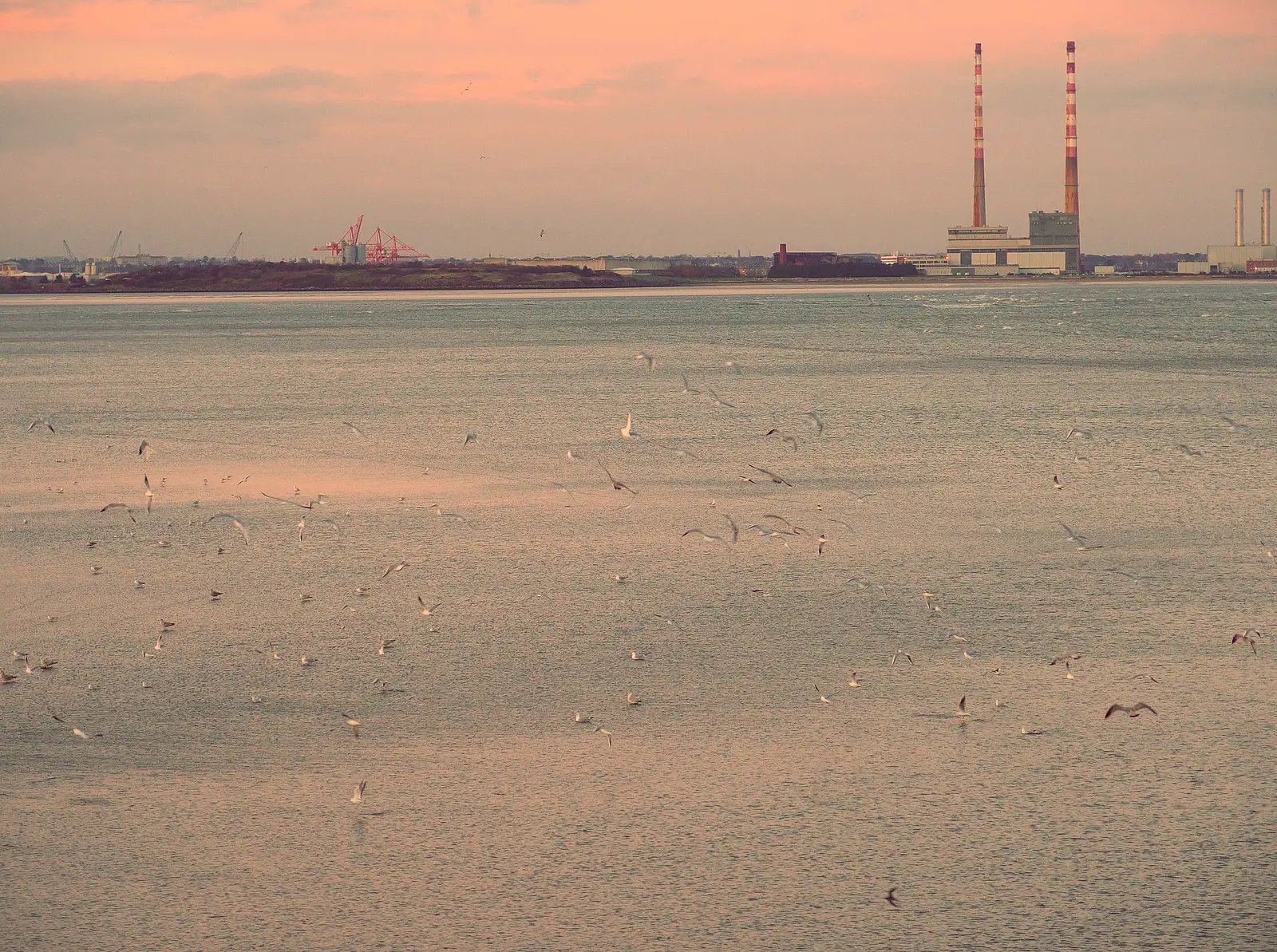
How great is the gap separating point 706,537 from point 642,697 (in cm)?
516

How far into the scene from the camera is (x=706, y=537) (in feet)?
43.7

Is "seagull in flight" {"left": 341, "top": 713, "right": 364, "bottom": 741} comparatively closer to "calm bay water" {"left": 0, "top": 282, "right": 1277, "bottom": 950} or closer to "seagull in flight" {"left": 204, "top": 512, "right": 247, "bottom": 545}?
"calm bay water" {"left": 0, "top": 282, "right": 1277, "bottom": 950}

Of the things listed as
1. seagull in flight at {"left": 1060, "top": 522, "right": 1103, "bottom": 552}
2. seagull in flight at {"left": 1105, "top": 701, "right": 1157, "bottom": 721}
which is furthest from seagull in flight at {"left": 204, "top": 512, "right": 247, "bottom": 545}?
seagull in flight at {"left": 1105, "top": 701, "right": 1157, "bottom": 721}

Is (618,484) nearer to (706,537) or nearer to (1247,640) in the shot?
(706,537)

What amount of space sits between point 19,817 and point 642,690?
3.34 m

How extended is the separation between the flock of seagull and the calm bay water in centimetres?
7

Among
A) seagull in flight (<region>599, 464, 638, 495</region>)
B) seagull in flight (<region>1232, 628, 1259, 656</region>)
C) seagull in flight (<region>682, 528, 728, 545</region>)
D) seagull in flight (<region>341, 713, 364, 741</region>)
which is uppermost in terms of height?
seagull in flight (<region>599, 464, 638, 495</region>)

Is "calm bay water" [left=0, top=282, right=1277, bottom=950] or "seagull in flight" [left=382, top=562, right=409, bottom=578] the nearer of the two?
"calm bay water" [left=0, top=282, right=1277, bottom=950]

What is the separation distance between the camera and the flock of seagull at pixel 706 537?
7812 millimetres

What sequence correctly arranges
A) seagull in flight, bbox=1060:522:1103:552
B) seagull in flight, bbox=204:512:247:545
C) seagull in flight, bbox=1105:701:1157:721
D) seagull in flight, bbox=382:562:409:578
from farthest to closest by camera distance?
seagull in flight, bbox=204:512:247:545 < seagull in flight, bbox=1060:522:1103:552 < seagull in flight, bbox=382:562:409:578 < seagull in flight, bbox=1105:701:1157:721

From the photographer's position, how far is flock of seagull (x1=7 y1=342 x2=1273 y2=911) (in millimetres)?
7812

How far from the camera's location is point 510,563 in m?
12.3

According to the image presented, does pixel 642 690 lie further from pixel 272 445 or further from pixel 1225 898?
pixel 272 445

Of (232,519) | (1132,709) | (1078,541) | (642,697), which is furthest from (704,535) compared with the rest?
(1132,709)
